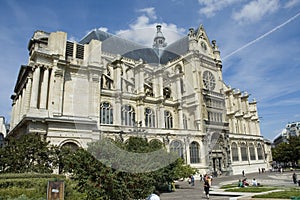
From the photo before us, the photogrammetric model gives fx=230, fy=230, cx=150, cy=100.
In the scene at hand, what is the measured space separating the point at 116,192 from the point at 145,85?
2842 cm

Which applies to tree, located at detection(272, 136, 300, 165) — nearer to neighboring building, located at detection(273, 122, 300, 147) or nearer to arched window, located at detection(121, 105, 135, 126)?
arched window, located at detection(121, 105, 135, 126)

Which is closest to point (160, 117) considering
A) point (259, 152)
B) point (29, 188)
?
point (29, 188)

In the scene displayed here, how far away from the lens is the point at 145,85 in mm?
39188

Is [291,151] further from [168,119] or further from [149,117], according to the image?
[149,117]

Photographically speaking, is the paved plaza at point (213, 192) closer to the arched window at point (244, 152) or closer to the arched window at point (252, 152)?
the arched window at point (244, 152)

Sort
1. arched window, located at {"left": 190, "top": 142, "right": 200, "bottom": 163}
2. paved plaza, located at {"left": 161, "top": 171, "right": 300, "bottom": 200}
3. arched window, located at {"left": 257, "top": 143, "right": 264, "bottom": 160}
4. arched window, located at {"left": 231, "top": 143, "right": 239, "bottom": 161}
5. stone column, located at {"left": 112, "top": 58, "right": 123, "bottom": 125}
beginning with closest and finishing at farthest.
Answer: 1. paved plaza, located at {"left": 161, "top": 171, "right": 300, "bottom": 200}
2. stone column, located at {"left": 112, "top": 58, "right": 123, "bottom": 125}
3. arched window, located at {"left": 190, "top": 142, "right": 200, "bottom": 163}
4. arched window, located at {"left": 231, "top": 143, "right": 239, "bottom": 161}
5. arched window, located at {"left": 257, "top": 143, "right": 264, "bottom": 160}

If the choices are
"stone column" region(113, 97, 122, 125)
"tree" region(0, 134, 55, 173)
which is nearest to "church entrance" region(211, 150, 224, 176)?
"stone column" region(113, 97, 122, 125)

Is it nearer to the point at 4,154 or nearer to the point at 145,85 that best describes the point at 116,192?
the point at 4,154

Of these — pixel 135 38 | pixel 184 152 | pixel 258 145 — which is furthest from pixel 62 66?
pixel 258 145

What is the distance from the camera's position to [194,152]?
36531 millimetres

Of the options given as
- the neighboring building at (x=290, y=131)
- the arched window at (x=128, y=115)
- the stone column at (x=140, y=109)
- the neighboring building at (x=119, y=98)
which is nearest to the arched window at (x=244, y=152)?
the neighboring building at (x=119, y=98)

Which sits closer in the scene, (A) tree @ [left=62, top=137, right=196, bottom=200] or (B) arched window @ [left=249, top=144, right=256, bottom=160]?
(A) tree @ [left=62, top=137, right=196, bottom=200]

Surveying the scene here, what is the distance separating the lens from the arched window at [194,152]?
117 feet

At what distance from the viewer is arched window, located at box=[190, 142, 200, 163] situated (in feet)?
117
